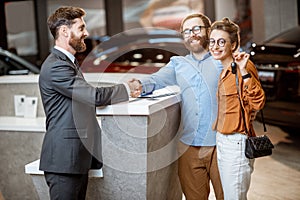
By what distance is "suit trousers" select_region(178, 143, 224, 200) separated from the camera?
228cm

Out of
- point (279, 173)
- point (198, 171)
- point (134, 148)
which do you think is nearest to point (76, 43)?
point (134, 148)

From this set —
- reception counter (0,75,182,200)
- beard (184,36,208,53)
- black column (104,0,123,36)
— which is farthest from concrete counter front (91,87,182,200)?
black column (104,0,123,36)

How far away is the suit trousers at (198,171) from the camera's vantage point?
2.28 metres

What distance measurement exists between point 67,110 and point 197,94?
26.5 inches

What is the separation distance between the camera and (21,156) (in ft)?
9.89

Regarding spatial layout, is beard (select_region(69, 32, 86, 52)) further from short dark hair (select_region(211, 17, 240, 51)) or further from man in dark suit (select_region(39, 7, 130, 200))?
short dark hair (select_region(211, 17, 240, 51))

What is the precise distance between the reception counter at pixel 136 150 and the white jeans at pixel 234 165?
0.32m

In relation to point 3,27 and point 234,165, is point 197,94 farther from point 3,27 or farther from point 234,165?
point 3,27

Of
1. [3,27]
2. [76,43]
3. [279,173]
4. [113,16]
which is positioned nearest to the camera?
[76,43]

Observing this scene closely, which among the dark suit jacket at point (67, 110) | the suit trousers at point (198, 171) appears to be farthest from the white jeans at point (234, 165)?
the dark suit jacket at point (67, 110)

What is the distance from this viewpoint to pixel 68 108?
2014 mm

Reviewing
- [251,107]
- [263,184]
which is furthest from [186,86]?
[263,184]

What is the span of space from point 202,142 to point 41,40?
27.3 ft

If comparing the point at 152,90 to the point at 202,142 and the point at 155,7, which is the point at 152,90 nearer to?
the point at 202,142
